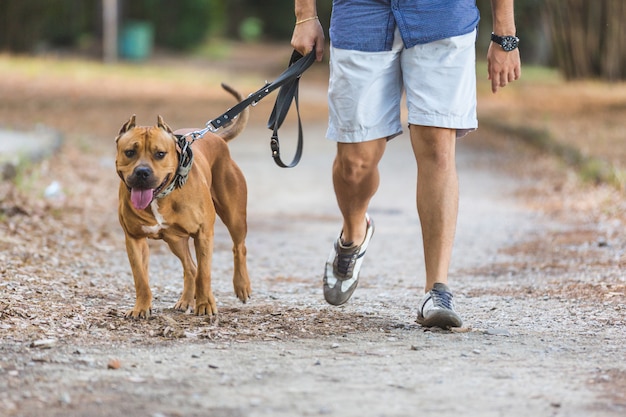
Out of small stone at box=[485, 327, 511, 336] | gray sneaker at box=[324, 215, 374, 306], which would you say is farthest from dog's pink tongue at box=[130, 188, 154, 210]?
small stone at box=[485, 327, 511, 336]

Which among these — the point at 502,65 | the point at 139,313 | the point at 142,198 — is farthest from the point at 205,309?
the point at 502,65

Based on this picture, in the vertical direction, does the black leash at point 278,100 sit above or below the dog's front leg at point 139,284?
above

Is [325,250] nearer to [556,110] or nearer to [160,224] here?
[160,224]

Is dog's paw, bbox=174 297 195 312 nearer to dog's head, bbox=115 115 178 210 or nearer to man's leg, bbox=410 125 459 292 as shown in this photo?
dog's head, bbox=115 115 178 210

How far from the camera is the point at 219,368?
4.06m

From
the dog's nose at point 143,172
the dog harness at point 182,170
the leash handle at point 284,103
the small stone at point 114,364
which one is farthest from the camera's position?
the leash handle at point 284,103

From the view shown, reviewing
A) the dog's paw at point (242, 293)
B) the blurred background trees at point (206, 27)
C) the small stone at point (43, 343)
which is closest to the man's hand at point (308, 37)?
the dog's paw at point (242, 293)

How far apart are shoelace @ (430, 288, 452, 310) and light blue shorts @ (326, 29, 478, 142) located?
703 millimetres

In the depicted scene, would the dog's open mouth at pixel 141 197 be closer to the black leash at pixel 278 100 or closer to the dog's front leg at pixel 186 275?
the black leash at pixel 278 100

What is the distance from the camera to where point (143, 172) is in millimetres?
4676

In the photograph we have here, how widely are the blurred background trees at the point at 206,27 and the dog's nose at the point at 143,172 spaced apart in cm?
1575

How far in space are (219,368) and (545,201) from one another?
20.3ft

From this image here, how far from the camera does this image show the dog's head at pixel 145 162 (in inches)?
185

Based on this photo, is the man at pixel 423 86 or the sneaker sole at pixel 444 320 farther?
the man at pixel 423 86
